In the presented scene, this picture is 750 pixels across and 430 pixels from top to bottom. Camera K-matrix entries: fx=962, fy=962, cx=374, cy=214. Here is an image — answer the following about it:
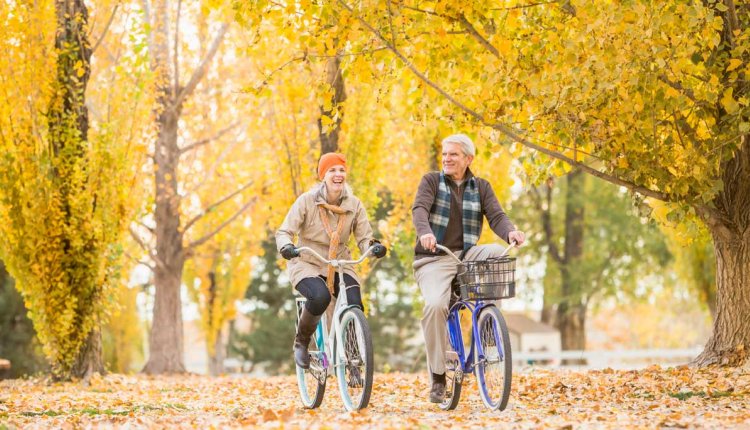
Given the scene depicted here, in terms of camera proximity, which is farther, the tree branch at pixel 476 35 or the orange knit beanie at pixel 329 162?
the tree branch at pixel 476 35

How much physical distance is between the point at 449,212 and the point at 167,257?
1398cm

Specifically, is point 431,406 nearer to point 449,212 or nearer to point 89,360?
point 449,212

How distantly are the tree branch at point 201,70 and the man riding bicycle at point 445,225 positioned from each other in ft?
43.2

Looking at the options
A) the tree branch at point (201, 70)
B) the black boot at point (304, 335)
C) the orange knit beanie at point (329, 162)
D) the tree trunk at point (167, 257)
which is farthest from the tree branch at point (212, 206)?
the orange knit beanie at point (329, 162)

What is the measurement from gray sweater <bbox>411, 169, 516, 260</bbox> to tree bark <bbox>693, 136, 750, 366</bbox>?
155 inches

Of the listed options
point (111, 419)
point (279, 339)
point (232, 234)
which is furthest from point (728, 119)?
point (279, 339)

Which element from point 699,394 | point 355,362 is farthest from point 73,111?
point 699,394

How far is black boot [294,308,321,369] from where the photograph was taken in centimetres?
756

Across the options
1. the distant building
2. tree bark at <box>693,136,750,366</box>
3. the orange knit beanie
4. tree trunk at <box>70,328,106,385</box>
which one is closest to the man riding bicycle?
the orange knit beanie

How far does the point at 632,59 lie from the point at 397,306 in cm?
2806

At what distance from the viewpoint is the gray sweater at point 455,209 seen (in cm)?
734

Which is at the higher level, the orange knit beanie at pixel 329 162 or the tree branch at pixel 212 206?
the tree branch at pixel 212 206

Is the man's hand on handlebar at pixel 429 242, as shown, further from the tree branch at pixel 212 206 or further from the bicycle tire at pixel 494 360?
the tree branch at pixel 212 206

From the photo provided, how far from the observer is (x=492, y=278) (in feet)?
22.1
